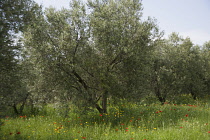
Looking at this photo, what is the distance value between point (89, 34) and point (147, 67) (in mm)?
4419

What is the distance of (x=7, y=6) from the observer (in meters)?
6.92

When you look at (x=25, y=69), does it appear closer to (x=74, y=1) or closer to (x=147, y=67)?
(x=74, y=1)

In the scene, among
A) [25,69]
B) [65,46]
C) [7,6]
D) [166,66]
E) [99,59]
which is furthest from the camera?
[166,66]

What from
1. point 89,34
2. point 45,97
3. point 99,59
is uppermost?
point 89,34

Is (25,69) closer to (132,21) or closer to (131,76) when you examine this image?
(131,76)

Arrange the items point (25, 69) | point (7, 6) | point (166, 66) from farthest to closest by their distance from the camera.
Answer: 1. point (166, 66)
2. point (25, 69)
3. point (7, 6)

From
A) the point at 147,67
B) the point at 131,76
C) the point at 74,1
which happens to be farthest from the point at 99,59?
the point at 74,1

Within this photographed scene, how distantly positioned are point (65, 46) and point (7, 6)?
3.71m

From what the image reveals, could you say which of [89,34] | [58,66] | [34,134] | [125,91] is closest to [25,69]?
[58,66]

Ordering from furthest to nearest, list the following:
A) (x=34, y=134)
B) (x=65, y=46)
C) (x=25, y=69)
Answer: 1. (x=65, y=46)
2. (x=25, y=69)
3. (x=34, y=134)

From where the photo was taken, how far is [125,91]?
1107 cm

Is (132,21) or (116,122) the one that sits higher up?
(132,21)

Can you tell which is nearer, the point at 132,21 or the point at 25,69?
the point at 25,69

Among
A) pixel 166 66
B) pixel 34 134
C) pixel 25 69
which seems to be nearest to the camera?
pixel 34 134
